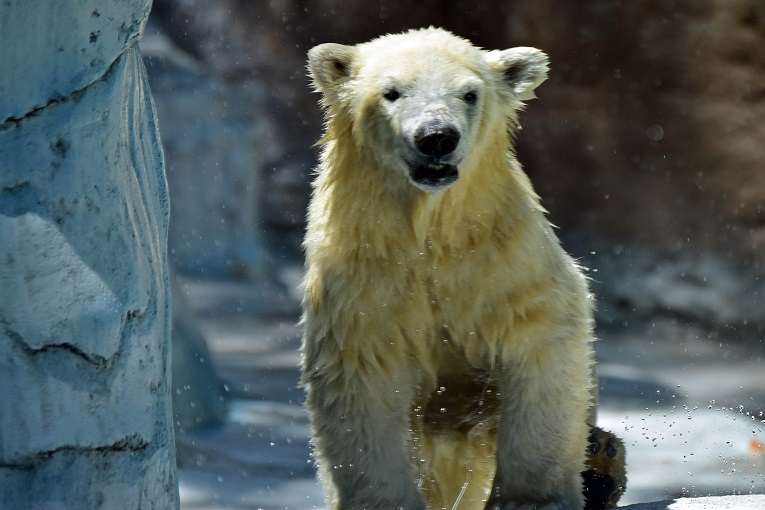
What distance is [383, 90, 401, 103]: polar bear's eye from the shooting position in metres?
3.37

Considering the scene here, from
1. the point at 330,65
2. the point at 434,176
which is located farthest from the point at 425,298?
the point at 330,65

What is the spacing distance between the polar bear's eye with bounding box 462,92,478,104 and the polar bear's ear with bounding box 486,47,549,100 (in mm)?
243

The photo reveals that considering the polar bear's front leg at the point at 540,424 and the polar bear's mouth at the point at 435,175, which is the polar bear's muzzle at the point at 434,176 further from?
the polar bear's front leg at the point at 540,424

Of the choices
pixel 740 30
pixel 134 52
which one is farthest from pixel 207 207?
pixel 134 52

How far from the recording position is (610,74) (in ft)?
25.4

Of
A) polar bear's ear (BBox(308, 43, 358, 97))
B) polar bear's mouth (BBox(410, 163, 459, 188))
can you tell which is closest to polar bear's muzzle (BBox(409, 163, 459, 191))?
polar bear's mouth (BBox(410, 163, 459, 188))

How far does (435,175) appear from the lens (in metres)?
3.18

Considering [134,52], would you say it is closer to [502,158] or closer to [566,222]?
[502,158]

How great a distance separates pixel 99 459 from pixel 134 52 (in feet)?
3.13

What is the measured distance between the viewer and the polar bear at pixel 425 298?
3350 millimetres

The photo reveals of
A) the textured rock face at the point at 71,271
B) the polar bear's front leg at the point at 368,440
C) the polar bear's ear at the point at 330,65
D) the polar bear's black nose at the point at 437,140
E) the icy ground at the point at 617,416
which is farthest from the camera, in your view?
the icy ground at the point at 617,416

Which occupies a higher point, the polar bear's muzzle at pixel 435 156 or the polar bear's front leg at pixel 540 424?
the polar bear's muzzle at pixel 435 156

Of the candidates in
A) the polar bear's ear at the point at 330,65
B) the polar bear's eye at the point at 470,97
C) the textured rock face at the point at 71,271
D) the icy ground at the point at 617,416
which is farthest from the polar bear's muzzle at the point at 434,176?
the icy ground at the point at 617,416

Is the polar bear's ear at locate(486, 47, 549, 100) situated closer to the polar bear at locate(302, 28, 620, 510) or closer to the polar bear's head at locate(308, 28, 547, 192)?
the polar bear's head at locate(308, 28, 547, 192)
